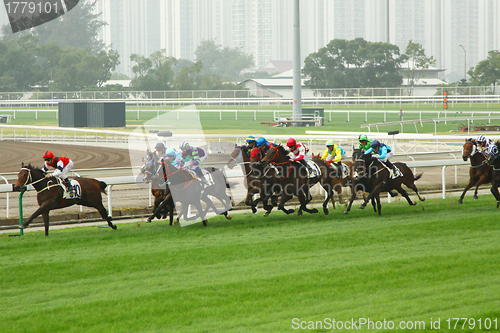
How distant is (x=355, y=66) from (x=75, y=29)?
53731 mm

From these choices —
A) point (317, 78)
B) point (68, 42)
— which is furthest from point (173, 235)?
point (68, 42)

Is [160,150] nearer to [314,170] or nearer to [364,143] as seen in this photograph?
[314,170]

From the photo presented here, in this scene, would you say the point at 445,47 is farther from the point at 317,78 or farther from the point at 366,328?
the point at 366,328

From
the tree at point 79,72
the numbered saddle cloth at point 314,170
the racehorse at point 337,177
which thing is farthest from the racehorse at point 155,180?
the tree at point 79,72

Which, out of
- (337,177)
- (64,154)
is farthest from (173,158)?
(64,154)

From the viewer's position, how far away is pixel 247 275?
5.62 metres

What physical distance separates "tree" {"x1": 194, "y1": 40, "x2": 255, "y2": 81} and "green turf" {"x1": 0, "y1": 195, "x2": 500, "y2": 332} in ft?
317

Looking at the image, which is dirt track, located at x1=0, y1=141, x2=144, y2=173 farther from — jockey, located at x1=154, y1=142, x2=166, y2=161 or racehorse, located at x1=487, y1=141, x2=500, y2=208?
racehorse, located at x1=487, y1=141, x2=500, y2=208

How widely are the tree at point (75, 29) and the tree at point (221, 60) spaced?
19.4 m

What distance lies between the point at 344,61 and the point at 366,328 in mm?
52089

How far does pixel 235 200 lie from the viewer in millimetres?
11156

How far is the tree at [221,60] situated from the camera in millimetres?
103750

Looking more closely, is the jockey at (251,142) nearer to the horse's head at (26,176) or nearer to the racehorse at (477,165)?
the horse's head at (26,176)

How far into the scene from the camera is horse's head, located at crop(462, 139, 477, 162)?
384 inches
